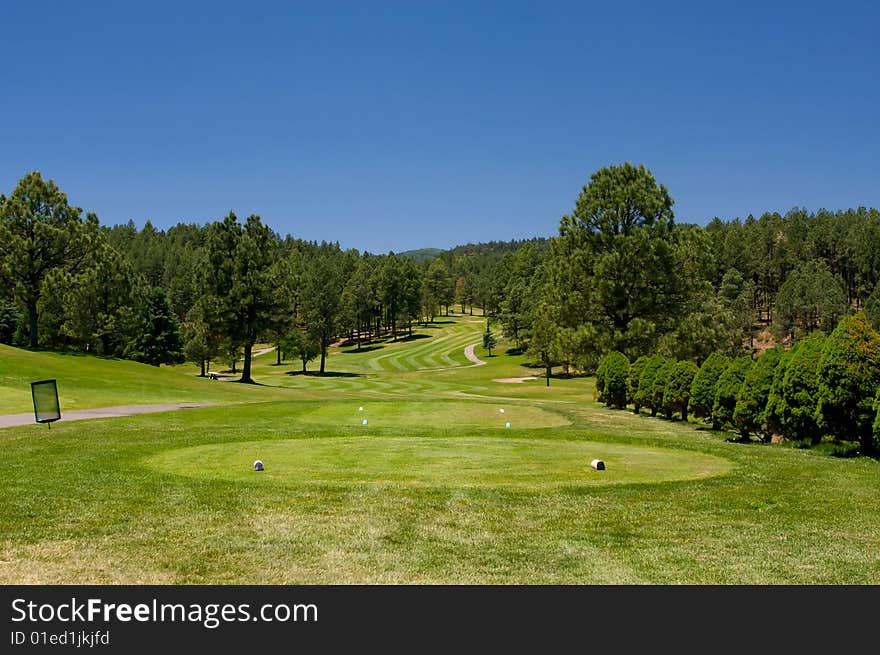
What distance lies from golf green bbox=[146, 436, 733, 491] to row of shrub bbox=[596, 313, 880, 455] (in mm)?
3125

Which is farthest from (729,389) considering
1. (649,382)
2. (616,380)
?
(616,380)

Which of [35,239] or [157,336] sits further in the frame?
[157,336]

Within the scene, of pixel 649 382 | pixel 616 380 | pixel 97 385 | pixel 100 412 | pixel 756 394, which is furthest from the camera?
pixel 97 385

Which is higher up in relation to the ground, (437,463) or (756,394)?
(756,394)

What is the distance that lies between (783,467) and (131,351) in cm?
6898

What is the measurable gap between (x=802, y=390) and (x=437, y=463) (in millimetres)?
9500

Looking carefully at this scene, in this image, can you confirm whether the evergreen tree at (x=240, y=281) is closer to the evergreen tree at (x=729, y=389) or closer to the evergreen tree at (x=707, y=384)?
the evergreen tree at (x=707, y=384)

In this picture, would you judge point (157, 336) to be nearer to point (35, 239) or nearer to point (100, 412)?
point (35, 239)

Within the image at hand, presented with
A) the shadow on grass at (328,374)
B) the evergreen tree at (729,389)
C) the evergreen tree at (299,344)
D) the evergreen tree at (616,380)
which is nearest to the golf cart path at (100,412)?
the evergreen tree at (616,380)

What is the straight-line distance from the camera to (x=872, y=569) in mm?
6789

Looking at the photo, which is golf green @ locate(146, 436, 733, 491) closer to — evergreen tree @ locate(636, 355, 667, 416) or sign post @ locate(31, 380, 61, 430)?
sign post @ locate(31, 380, 61, 430)

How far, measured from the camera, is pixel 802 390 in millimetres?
16500
